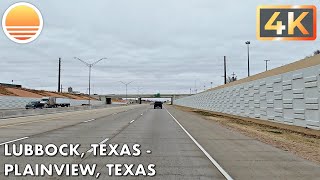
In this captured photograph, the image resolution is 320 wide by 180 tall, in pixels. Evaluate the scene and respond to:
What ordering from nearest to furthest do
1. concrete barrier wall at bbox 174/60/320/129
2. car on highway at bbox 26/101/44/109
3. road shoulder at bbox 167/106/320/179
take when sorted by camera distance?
1. road shoulder at bbox 167/106/320/179
2. concrete barrier wall at bbox 174/60/320/129
3. car on highway at bbox 26/101/44/109

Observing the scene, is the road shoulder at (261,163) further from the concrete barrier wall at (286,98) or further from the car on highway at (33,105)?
the car on highway at (33,105)

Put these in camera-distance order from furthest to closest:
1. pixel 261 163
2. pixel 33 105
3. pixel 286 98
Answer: pixel 33 105 < pixel 286 98 < pixel 261 163

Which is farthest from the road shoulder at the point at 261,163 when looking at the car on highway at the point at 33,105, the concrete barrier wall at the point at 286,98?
the car on highway at the point at 33,105

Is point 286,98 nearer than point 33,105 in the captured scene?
Yes

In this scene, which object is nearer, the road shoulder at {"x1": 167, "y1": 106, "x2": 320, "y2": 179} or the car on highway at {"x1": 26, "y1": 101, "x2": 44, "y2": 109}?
the road shoulder at {"x1": 167, "y1": 106, "x2": 320, "y2": 179}

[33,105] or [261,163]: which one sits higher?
[33,105]

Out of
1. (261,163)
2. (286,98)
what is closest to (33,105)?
(286,98)

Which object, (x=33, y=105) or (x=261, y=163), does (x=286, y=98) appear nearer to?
(x=261, y=163)

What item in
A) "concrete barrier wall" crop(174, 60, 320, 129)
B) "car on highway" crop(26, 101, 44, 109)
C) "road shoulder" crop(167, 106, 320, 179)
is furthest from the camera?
"car on highway" crop(26, 101, 44, 109)

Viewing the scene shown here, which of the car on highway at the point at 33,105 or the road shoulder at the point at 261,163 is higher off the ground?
the car on highway at the point at 33,105

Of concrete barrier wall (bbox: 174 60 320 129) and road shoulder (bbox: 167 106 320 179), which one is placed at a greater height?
concrete barrier wall (bbox: 174 60 320 129)

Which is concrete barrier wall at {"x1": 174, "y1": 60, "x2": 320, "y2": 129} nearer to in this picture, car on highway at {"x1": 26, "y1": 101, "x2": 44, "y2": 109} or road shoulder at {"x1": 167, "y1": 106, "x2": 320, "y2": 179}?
road shoulder at {"x1": 167, "y1": 106, "x2": 320, "y2": 179}

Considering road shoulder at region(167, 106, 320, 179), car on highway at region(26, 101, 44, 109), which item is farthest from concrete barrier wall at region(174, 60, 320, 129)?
car on highway at region(26, 101, 44, 109)

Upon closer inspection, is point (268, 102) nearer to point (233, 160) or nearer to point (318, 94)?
point (318, 94)
